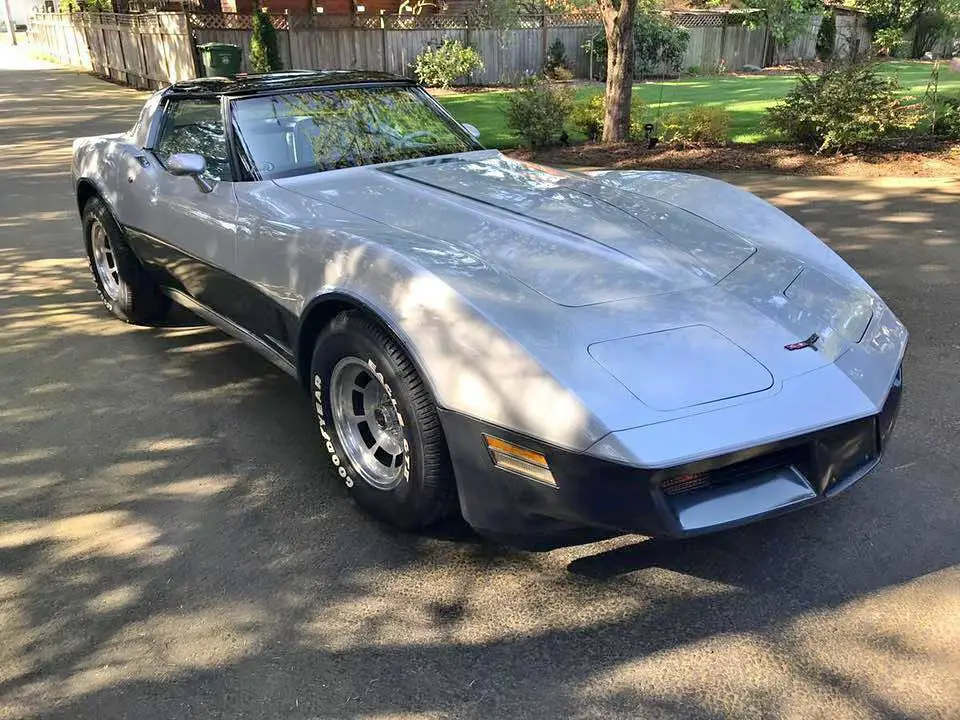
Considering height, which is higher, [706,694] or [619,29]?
[619,29]

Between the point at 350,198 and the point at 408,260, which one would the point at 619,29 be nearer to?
the point at 350,198

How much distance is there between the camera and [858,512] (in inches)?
117

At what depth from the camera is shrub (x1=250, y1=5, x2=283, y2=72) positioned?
62.4 feet

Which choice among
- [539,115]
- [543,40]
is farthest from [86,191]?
[543,40]

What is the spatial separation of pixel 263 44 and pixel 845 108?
1471 cm

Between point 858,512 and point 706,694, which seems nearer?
point 706,694

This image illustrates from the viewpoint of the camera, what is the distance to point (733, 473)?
2270 millimetres

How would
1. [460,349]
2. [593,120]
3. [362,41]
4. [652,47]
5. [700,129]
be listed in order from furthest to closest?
[652,47] < [362,41] < [593,120] < [700,129] < [460,349]

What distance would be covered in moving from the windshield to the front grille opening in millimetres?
2387

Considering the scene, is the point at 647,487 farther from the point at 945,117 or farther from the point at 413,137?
the point at 945,117

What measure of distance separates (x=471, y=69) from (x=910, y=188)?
15.3 meters

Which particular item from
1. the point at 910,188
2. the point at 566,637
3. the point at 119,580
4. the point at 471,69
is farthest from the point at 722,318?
the point at 471,69

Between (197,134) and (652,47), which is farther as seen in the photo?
(652,47)

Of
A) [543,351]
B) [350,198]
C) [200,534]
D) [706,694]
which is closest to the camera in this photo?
→ [706,694]
